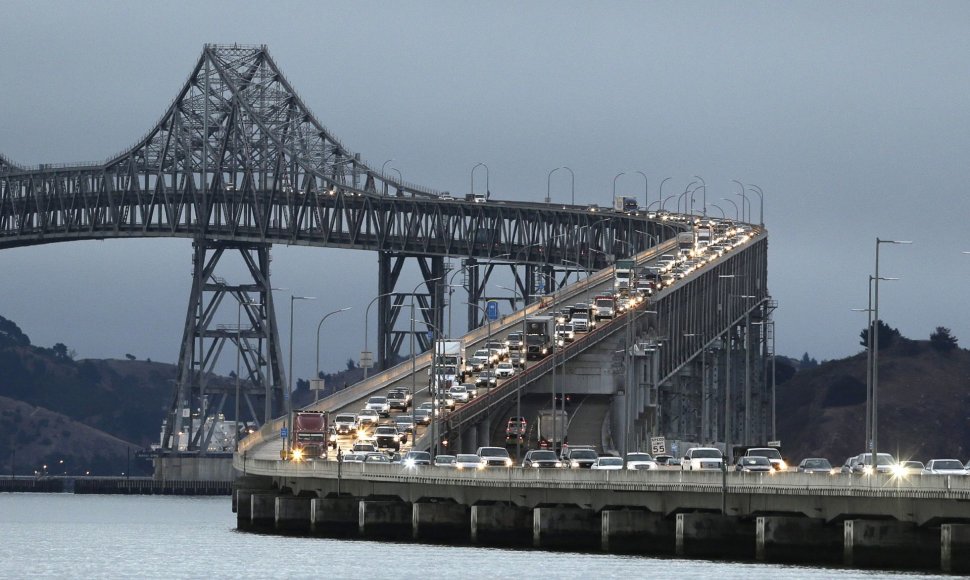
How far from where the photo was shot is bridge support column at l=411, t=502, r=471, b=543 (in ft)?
345

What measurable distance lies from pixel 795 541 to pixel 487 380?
69.2m

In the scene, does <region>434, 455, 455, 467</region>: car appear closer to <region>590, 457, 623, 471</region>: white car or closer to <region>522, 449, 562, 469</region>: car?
<region>522, 449, 562, 469</region>: car

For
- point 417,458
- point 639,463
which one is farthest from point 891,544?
point 417,458

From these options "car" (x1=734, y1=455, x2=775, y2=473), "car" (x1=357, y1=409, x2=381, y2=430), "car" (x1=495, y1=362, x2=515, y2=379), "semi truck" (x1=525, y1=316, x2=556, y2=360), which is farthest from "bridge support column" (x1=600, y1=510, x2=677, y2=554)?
"semi truck" (x1=525, y1=316, x2=556, y2=360)

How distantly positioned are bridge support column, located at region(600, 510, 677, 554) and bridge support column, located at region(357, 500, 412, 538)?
15762 millimetres

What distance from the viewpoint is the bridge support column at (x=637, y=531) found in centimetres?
9469

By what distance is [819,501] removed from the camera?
86.4 metres

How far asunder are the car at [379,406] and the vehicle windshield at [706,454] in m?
44.6

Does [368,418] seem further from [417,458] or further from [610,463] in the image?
[610,463]

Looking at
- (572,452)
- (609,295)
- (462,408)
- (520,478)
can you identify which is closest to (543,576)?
(520,478)

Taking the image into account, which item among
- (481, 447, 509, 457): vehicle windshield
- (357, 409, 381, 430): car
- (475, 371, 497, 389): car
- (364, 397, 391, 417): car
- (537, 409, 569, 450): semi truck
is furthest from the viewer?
(475, 371, 497, 389): car

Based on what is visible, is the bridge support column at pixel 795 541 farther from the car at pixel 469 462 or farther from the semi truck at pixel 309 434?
the semi truck at pixel 309 434

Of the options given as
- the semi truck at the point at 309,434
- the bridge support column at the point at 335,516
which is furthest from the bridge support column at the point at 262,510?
the bridge support column at the point at 335,516

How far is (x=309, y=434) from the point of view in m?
135
